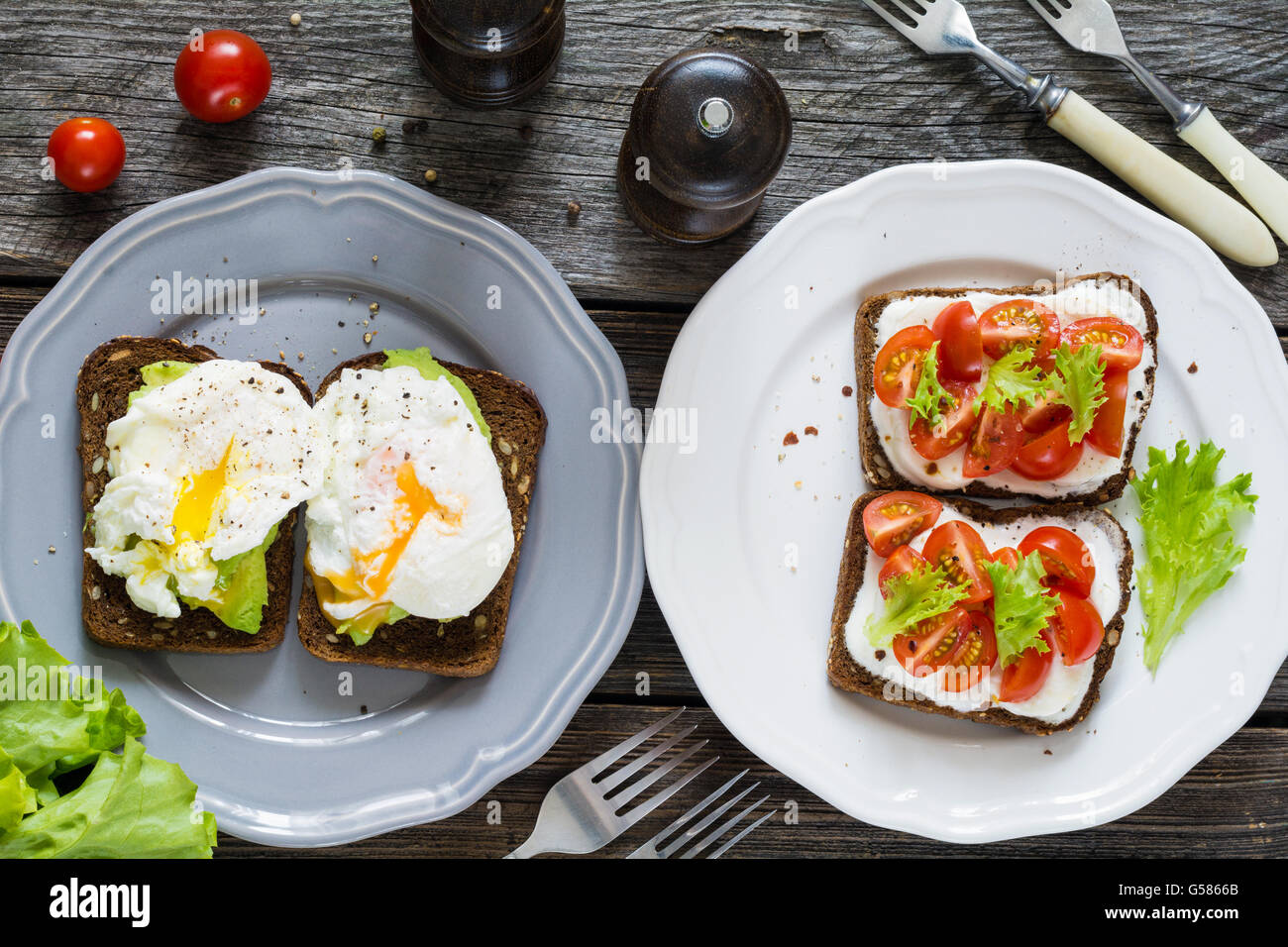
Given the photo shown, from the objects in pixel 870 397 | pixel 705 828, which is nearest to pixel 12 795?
pixel 705 828

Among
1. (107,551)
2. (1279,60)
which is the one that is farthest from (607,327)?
(1279,60)

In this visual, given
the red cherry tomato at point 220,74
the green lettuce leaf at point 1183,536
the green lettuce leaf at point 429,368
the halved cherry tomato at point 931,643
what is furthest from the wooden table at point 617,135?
the halved cherry tomato at point 931,643

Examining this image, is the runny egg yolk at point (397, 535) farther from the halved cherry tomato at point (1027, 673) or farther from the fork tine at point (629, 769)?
the halved cherry tomato at point (1027, 673)

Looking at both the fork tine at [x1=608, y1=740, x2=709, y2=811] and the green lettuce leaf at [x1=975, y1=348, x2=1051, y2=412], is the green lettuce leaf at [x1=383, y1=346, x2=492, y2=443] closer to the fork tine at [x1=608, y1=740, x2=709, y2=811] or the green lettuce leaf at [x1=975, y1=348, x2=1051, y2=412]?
the fork tine at [x1=608, y1=740, x2=709, y2=811]

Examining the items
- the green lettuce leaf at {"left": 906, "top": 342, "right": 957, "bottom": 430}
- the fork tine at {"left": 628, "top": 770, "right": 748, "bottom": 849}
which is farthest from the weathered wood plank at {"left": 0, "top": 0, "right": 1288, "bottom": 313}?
the fork tine at {"left": 628, "top": 770, "right": 748, "bottom": 849}

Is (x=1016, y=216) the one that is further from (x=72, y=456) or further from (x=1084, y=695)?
(x=72, y=456)
